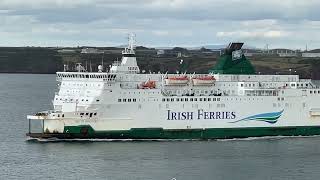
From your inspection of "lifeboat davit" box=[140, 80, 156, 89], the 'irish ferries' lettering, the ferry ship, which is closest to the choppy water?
the ferry ship

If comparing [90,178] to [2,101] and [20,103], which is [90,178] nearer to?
[20,103]

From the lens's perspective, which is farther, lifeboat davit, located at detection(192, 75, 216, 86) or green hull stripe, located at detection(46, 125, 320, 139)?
lifeboat davit, located at detection(192, 75, 216, 86)

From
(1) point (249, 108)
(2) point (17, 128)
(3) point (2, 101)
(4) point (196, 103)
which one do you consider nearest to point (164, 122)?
(4) point (196, 103)

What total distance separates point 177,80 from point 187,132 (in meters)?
3.32

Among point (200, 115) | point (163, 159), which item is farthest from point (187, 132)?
point (163, 159)

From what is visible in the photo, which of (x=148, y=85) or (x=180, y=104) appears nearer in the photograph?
(x=148, y=85)

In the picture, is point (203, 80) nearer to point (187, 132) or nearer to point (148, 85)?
point (187, 132)

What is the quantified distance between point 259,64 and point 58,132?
92.3 m

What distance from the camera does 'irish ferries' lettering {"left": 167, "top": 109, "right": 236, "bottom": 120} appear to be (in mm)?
44281

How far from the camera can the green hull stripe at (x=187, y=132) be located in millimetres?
42719

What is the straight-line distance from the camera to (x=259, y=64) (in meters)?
132

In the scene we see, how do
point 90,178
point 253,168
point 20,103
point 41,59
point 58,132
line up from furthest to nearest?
1. point 41,59
2. point 20,103
3. point 58,132
4. point 253,168
5. point 90,178

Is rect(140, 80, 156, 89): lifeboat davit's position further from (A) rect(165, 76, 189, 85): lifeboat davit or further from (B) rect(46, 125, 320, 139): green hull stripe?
(B) rect(46, 125, 320, 139): green hull stripe

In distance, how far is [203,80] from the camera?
45844 mm
